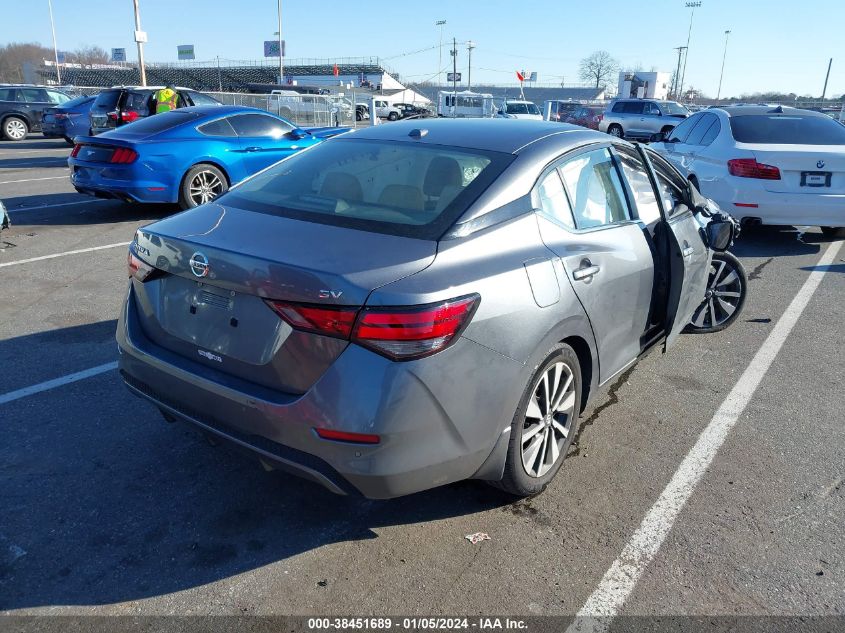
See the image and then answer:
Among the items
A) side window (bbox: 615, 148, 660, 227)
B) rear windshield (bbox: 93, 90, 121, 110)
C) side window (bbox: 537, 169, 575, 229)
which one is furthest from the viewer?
rear windshield (bbox: 93, 90, 121, 110)

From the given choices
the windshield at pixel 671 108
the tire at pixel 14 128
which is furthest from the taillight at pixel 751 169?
the tire at pixel 14 128

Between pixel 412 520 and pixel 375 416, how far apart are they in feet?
2.98

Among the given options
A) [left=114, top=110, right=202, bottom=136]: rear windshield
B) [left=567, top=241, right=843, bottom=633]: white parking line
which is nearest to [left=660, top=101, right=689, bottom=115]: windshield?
[left=114, top=110, right=202, bottom=136]: rear windshield

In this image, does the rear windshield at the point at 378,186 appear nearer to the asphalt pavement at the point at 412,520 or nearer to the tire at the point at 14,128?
the asphalt pavement at the point at 412,520

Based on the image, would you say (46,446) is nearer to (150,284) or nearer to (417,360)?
(150,284)

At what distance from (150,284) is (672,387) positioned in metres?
3.36

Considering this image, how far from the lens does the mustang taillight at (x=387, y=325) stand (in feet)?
7.62

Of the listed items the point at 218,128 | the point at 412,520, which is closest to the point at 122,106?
the point at 218,128

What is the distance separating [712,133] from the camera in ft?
29.2

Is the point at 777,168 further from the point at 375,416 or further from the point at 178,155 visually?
the point at 178,155

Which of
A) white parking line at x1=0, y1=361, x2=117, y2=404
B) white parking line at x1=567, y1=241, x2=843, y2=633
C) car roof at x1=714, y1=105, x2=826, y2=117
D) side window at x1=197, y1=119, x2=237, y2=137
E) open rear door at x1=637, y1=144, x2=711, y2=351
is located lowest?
white parking line at x1=567, y1=241, x2=843, y2=633

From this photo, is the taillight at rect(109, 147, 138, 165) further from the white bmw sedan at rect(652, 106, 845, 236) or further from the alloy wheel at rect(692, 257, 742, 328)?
the white bmw sedan at rect(652, 106, 845, 236)

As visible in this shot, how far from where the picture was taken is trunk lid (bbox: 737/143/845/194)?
25.7ft

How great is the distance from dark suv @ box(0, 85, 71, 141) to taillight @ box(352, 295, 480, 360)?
80.8 ft
